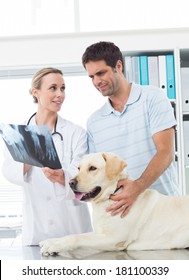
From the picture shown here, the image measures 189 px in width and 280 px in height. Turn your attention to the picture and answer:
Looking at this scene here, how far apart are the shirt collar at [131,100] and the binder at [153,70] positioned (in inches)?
3.7

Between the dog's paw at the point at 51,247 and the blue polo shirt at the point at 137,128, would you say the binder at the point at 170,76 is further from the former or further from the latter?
the dog's paw at the point at 51,247

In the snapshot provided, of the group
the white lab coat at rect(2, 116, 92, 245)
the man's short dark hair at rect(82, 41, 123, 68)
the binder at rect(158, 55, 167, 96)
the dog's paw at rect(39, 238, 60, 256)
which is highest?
the man's short dark hair at rect(82, 41, 123, 68)

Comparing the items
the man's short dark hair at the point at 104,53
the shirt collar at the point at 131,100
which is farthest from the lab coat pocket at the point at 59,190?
the man's short dark hair at the point at 104,53

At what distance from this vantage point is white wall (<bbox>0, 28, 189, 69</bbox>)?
2.19 metres

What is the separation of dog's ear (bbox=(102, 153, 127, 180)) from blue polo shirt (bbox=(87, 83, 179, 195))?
45 mm

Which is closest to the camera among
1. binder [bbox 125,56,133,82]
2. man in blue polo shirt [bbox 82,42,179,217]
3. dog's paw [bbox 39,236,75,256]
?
dog's paw [bbox 39,236,75,256]

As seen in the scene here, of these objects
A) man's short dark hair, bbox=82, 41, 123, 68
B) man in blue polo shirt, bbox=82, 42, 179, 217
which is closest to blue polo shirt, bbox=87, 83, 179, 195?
man in blue polo shirt, bbox=82, 42, 179, 217

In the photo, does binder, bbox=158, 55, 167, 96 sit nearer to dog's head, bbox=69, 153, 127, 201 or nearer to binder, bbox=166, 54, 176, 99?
binder, bbox=166, 54, 176, 99

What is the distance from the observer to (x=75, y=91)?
7.05 ft

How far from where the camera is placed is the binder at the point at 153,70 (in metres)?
2.18

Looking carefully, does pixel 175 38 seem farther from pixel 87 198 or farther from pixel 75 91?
pixel 87 198

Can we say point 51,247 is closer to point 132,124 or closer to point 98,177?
point 98,177

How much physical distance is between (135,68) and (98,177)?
1.65ft
